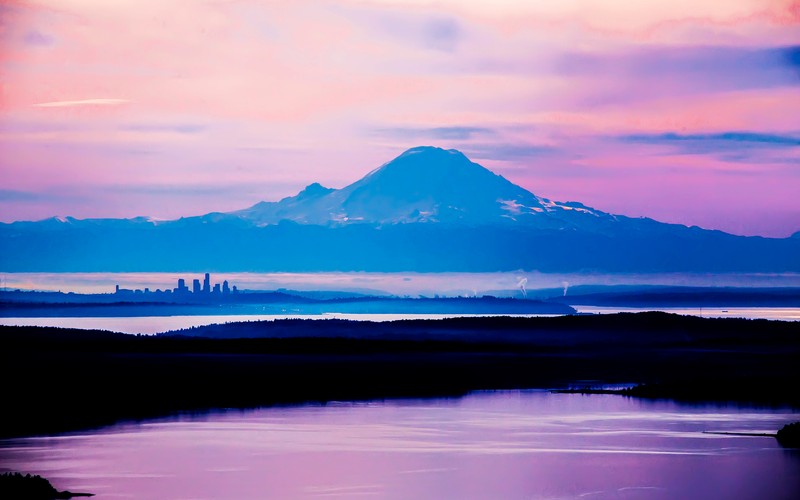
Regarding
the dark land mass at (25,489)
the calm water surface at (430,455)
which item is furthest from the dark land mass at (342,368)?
the dark land mass at (25,489)

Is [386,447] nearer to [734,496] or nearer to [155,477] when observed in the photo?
[155,477]

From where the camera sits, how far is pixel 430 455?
1582 inches

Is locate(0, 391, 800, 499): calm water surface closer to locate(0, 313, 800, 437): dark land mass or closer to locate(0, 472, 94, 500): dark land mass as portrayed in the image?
locate(0, 472, 94, 500): dark land mass

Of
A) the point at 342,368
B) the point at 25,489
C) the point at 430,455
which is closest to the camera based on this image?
the point at 25,489

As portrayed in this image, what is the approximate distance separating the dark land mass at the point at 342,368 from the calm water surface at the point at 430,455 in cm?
460

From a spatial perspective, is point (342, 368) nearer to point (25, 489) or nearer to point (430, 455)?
point (430, 455)

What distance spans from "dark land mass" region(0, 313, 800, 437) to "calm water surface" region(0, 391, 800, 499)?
4595 millimetres

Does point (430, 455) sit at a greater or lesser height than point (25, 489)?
lesser

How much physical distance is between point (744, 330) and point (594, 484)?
277 feet

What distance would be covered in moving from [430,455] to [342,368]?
33.3m

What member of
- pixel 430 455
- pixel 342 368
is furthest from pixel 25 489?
pixel 342 368

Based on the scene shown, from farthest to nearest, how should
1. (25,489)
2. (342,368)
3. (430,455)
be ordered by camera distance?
(342,368), (430,455), (25,489)

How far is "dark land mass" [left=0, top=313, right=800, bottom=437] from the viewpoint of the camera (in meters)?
55.3

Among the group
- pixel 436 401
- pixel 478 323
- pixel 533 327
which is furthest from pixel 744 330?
pixel 436 401
